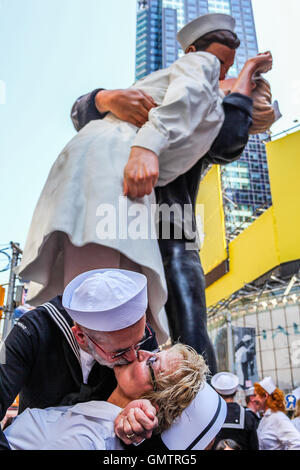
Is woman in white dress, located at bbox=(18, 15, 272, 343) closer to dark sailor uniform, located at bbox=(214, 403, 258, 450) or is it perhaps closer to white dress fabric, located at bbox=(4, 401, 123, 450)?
white dress fabric, located at bbox=(4, 401, 123, 450)

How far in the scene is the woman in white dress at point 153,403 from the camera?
69cm

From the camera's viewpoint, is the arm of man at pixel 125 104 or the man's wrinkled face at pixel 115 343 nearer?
Answer: the man's wrinkled face at pixel 115 343

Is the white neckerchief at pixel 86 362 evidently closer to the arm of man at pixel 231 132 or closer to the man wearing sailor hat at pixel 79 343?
the man wearing sailor hat at pixel 79 343

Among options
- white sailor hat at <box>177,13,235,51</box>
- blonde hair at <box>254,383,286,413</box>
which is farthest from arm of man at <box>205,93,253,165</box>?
blonde hair at <box>254,383,286,413</box>

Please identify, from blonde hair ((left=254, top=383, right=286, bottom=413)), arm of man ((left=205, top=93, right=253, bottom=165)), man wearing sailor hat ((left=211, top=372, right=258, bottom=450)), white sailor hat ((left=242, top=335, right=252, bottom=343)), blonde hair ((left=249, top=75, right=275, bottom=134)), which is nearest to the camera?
arm of man ((left=205, top=93, right=253, bottom=165))

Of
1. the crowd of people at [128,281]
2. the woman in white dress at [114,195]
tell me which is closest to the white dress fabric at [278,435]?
the crowd of people at [128,281]

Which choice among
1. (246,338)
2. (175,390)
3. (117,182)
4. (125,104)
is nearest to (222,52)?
(125,104)

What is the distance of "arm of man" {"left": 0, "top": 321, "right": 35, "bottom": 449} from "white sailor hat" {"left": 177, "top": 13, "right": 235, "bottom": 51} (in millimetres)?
1090

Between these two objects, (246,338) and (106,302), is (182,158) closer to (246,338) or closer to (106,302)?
(106,302)

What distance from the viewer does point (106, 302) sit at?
2.27 feet

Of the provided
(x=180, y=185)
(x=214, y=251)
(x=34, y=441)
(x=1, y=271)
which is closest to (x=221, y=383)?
(x=180, y=185)

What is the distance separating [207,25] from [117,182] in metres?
0.74

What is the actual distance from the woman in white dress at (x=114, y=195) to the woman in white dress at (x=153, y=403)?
271mm

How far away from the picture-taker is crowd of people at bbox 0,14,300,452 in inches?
27.6
